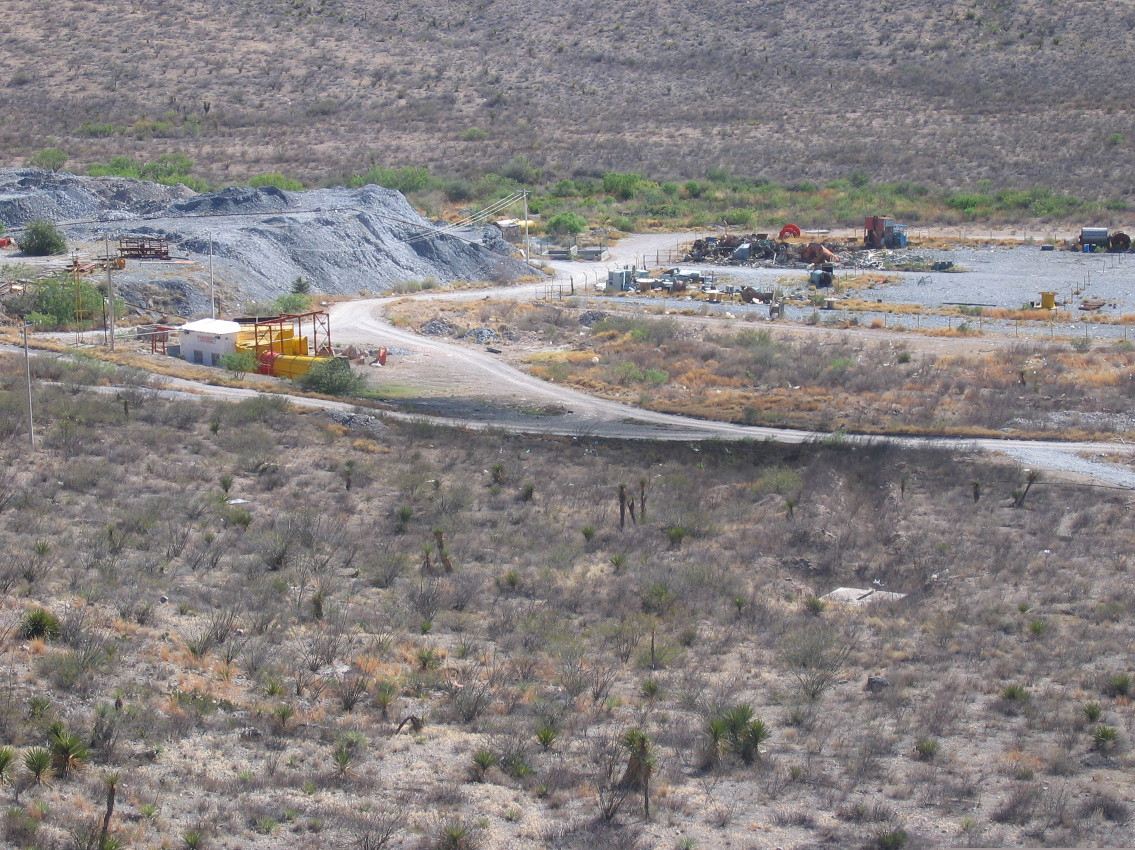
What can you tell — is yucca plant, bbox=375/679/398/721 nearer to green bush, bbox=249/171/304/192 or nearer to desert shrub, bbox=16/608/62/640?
desert shrub, bbox=16/608/62/640

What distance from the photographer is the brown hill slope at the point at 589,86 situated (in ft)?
350

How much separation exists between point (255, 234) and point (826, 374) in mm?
32074

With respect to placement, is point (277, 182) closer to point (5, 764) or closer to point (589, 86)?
point (589, 86)

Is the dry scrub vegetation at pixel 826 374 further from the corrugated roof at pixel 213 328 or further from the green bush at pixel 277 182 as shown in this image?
the green bush at pixel 277 182

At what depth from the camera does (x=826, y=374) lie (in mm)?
48406

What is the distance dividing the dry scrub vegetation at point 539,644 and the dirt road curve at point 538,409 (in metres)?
2.48

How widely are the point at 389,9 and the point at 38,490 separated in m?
126

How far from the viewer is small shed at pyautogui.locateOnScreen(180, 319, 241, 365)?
157 ft

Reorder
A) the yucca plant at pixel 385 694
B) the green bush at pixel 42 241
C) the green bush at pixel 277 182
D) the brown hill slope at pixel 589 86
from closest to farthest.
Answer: the yucca plant at pixel 385 694
the green bush at pixel 42 241
the green bush at pixel 277 182
the brown hill slope at pixel 589 86

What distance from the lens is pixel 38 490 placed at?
2933 centimetres

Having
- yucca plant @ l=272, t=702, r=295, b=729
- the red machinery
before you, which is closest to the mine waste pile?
the red machinery

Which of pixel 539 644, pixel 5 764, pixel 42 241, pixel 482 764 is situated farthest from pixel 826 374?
pixel 42 241

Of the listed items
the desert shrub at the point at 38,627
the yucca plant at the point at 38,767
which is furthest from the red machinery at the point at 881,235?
the yucca plant at the point at 38,767

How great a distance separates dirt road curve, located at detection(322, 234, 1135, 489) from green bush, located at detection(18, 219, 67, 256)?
51.4 ft
